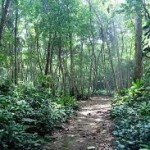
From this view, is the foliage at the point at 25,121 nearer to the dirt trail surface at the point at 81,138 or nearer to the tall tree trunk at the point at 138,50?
the dirt trail surface at the point at 81,138

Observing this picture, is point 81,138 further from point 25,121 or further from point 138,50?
point 138,50

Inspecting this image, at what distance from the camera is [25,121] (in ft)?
29.0

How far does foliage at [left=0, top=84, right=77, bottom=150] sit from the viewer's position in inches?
271

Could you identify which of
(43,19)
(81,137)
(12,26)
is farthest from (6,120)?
(12,26)

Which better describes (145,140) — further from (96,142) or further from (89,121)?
(89,121)

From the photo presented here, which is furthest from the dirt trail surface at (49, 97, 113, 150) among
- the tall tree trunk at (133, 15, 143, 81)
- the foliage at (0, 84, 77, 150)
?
the tall tree trunk at (133, 15, 143, 81)

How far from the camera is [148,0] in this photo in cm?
1388

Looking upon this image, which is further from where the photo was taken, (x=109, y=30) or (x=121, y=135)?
(x=109, y=30)

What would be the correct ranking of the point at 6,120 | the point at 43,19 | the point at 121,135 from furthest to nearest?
the point at 43,19, the point at 6,120, the point at 121,135

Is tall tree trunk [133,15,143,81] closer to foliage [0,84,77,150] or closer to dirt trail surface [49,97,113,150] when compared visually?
foliage [0,84,77,150]

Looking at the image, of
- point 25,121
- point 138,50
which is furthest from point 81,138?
point 138,50

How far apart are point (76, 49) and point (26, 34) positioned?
7.22m

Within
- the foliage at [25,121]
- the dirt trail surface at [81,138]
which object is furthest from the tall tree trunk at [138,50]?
the dirt trail surface at [81,138]

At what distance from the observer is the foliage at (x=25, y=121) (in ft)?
22.6
